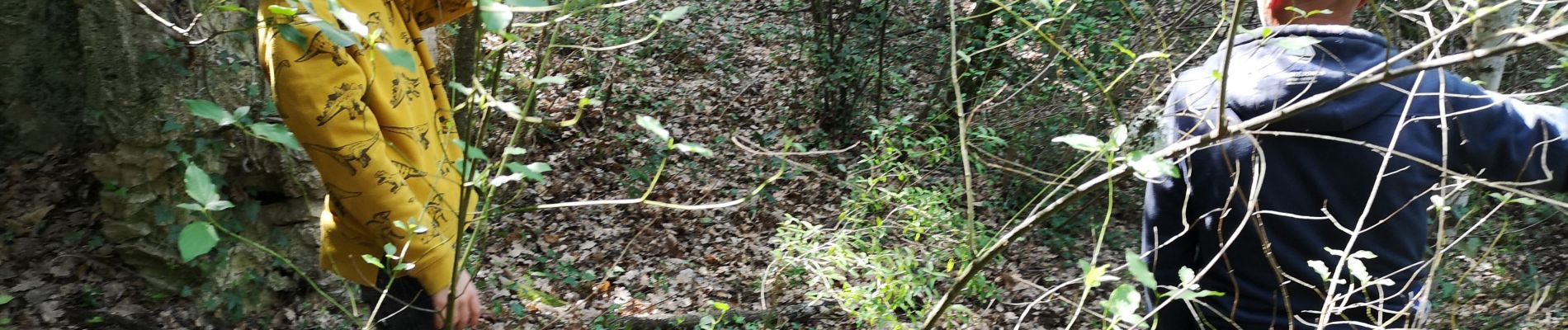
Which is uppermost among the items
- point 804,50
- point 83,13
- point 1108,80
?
point 83,13

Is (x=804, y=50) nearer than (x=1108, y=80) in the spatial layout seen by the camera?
No

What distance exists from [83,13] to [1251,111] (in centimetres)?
426

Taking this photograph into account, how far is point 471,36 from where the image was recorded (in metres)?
4.43

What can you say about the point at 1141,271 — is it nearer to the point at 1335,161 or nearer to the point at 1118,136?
the point at 1118,136

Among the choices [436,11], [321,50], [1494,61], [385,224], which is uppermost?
[321,50]

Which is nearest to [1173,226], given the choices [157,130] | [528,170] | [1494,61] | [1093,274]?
[1093,274]

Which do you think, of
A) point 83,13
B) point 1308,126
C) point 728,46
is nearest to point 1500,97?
point 1308,126

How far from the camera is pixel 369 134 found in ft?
5.63

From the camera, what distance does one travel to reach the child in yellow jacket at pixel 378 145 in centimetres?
165

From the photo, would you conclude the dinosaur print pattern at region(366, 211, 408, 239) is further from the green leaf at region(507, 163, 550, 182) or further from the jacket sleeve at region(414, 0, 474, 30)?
the jacket sleeve at region(414, 0, 474, 30)

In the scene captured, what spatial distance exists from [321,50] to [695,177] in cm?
426

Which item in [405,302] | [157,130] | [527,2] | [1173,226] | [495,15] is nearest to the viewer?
[495,15]

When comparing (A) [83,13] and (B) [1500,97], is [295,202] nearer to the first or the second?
(A) [83,13]

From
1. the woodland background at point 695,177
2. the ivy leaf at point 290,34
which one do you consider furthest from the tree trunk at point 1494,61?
the ivy leaf at point 290,34
